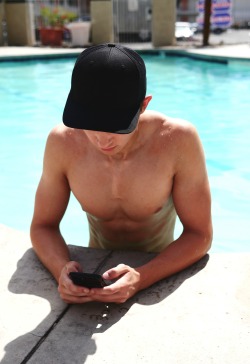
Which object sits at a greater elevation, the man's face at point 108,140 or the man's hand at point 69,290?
the man's face at point 108,140

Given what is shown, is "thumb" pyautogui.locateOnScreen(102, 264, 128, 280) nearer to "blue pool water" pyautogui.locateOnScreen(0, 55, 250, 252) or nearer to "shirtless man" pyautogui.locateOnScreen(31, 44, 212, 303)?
"shirtless man" pyautogui.locateOnScreen(31, 44, 212, 303)

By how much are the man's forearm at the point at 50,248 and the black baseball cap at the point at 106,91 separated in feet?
2.24

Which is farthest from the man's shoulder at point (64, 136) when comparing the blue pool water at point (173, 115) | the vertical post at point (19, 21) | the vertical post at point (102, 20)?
the vertical post at point (19, 21)

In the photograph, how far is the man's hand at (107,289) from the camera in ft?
5.78

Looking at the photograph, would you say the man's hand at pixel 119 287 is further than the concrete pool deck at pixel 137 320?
Yes

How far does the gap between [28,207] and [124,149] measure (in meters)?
3.85

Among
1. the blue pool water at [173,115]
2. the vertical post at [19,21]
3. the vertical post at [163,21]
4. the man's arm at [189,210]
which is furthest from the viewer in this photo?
the vertical post at [19,21]

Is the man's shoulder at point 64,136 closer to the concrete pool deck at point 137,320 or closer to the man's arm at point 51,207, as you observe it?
the man's arm at point 51,207

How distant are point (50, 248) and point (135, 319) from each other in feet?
1.81

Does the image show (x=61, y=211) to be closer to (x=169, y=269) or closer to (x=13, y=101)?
(x=169, y=269)

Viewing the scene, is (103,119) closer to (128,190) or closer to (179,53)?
(128,190)

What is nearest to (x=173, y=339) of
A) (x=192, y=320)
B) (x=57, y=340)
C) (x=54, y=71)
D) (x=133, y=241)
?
(x=192, y=320)

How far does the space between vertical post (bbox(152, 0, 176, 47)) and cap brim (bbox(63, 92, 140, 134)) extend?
1820 cm

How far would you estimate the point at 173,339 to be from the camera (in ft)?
5.45
